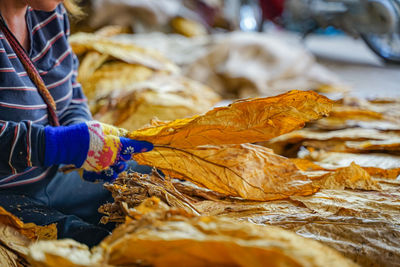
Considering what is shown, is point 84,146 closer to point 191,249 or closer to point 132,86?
point 191,249

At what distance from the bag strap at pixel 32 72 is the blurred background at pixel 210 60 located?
16.1 inches

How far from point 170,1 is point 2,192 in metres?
3.97

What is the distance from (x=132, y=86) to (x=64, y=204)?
848 millimetres

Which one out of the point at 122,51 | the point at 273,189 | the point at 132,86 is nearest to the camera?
the point at 273,189

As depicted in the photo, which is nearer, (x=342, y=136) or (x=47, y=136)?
(x=47, y=136)

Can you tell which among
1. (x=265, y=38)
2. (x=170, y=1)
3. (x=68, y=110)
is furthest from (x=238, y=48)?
(x=170, y=1)

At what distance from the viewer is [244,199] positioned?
81 centimetres

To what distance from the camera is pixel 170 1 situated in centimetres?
437

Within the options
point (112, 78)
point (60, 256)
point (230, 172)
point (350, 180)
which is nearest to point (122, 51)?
point (112, 78)

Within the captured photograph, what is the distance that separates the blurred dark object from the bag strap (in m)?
3.62

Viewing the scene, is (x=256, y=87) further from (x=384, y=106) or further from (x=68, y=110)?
(x=68, y=110)

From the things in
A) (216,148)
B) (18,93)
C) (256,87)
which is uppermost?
(18,93)

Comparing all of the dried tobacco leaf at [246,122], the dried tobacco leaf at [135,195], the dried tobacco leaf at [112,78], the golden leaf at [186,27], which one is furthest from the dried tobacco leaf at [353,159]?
the golden leaf at [186,27]

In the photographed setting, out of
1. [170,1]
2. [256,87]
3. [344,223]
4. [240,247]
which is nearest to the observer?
[240,247]
